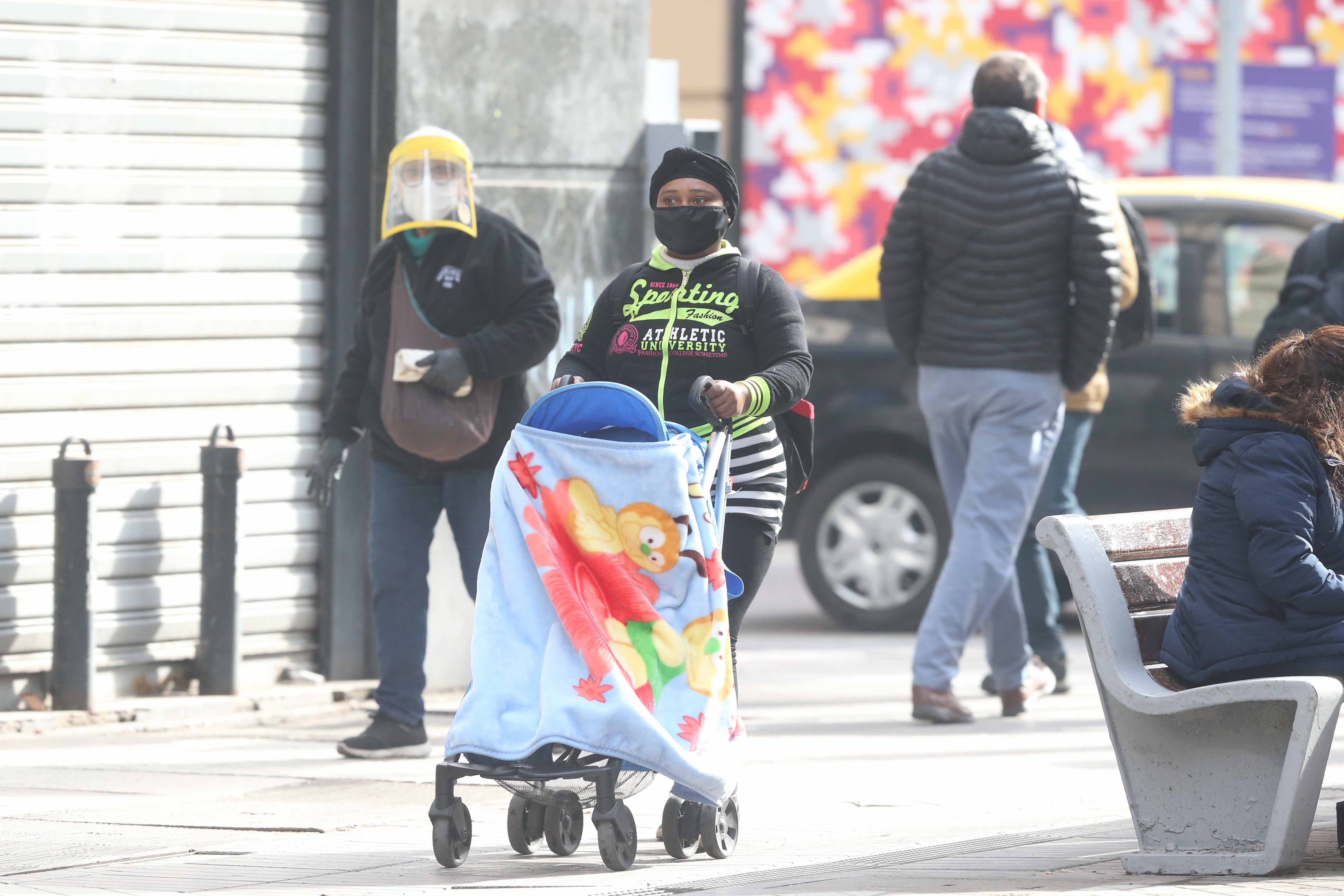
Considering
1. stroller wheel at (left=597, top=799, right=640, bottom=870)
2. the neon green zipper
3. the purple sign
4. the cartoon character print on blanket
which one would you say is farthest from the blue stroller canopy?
the purple sign

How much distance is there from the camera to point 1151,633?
5312 millimetres

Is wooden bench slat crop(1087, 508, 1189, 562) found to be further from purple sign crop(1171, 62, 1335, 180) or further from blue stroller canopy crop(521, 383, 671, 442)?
purple sign crop(1171, 62, 1335, 180)

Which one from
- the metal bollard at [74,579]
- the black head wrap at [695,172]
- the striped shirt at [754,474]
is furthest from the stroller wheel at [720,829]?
the metal bollard at [74,579]

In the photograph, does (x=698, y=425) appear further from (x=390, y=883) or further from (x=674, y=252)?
(x=390, y=883)

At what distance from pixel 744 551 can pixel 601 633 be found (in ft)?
2.10

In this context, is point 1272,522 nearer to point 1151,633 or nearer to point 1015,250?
point 1151,633

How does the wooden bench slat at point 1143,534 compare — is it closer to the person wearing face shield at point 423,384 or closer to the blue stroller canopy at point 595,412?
the blue stroller canopy at point 595,412

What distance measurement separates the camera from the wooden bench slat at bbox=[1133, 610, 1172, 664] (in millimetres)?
5281

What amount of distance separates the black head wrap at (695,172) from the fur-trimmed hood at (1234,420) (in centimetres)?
128

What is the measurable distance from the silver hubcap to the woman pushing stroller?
4.88 metres

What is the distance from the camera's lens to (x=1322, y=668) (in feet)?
16.2

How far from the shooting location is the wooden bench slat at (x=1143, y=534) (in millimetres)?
5328

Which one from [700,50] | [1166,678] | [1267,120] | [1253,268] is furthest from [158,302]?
[1267,120]

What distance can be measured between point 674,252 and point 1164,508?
4893mm
